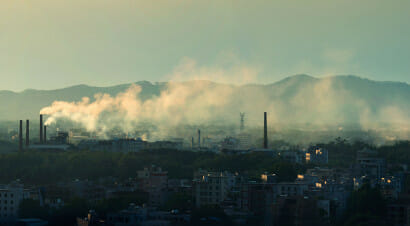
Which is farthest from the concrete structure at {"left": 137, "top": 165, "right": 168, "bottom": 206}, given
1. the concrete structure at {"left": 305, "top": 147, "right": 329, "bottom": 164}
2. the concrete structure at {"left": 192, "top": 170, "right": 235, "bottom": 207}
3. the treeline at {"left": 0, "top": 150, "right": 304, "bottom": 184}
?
the concrete structure at {"left": 305, "top": 147, "right": 329, "bottom": 164}

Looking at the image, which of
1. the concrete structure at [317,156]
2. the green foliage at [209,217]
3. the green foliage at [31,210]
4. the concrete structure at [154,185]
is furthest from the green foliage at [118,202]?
the concrete structure at [317,156]

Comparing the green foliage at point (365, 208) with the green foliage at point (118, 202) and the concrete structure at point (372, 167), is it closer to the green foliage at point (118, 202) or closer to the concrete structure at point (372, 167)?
the green foliage at point (118, 202)

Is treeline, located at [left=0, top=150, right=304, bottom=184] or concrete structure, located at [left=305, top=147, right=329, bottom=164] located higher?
concrete structure, located at [left=305, top=147, right=329, bottom=164]

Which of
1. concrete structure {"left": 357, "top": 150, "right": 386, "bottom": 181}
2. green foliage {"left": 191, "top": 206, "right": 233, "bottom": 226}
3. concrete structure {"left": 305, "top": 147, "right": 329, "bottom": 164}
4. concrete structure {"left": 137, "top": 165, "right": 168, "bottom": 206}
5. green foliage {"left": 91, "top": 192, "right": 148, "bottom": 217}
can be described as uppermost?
concrete structure {"left": 305, "top": 147, "right": 329, "bottom": 164}

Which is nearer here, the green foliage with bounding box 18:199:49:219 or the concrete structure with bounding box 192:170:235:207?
the green foliage with bounding box 18:199:49:219

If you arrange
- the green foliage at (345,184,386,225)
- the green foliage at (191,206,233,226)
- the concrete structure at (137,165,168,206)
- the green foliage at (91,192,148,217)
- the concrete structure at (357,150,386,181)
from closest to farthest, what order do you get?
the green foliage at (191,206,233,226)
the green foliage at (345,184,386,225)
the green foliage at (91,192,148,217)
the concrete structure at (137,165,168,206)
the concrete structure at (357,150,386,181)

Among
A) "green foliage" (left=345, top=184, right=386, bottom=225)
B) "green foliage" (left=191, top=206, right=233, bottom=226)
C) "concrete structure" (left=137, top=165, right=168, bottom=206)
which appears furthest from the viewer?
"concrete structure" (left=137, top=165, right=168, bottom=206)

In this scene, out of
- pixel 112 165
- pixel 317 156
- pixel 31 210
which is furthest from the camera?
pixel 317 156

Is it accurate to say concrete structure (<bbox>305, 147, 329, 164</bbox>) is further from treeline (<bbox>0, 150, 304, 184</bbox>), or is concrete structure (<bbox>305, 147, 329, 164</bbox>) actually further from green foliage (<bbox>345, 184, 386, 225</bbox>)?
green foliage (<bbox>345, 184, 386, 225</bbox>)

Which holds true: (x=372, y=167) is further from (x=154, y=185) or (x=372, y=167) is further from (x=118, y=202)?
(x=118, y=202)

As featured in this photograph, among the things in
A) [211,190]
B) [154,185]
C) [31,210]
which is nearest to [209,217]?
[31,210]
